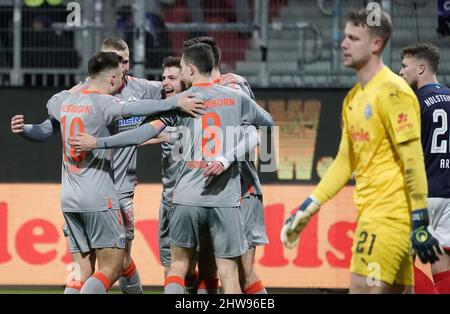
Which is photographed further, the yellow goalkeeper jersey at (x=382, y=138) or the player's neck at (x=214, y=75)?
the player's neck at (x=214, y=75)

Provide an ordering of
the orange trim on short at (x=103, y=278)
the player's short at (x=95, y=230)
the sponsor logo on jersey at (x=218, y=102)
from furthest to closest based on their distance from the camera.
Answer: the player's short at (x=95, y=230) < the orange trim on short at (x=103, y=278) < the sponsor logo on jersey at (x=218, y=102)

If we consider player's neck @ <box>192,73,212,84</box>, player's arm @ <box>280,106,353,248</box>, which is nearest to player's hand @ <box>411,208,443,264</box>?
player's arm @ <box>280,106,353,248</box>

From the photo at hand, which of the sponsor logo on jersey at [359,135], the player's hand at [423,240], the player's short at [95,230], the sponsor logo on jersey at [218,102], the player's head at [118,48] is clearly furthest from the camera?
the player's head at [118,48]

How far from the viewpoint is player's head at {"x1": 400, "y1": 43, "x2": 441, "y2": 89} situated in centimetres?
877

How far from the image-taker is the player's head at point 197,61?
8078mm

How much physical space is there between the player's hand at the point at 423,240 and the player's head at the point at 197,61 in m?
2.50

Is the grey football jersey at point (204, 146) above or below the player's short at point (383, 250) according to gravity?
above

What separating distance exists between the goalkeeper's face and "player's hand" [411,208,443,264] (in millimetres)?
1051

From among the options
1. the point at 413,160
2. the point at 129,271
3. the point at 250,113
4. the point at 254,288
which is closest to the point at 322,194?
the point at 413,160

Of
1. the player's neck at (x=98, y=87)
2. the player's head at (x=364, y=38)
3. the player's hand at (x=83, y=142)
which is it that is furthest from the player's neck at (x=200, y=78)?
the player's head at (x=364, y=38)

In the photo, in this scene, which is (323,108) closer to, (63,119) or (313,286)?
(313,286)

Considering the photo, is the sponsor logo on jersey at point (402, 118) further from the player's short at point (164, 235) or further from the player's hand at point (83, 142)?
the player's short at point (164, 235)

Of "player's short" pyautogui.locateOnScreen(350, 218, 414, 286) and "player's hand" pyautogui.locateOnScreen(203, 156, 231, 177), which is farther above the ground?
"player's hand" pyautogui.locateOnScreen(203, 156, 231, 177)

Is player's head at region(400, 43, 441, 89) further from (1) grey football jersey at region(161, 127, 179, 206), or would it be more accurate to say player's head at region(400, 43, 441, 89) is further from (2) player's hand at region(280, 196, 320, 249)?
(2) player's hand at region(280, 196, 320, 249)
